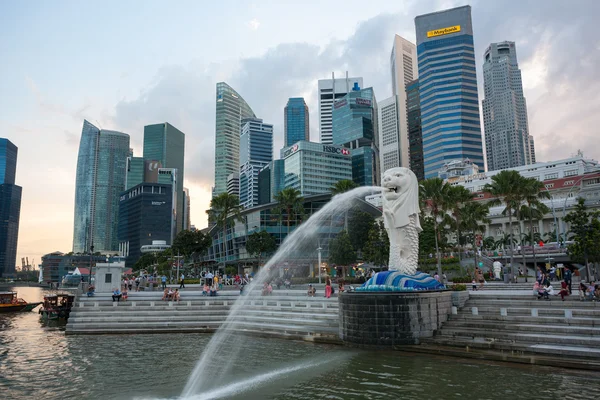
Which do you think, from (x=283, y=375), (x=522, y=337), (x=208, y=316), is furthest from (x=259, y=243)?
(x=522, y=337)

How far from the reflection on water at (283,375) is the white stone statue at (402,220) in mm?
5174

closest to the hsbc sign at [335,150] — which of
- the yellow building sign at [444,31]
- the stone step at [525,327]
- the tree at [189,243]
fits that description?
the yellow building sign at [444,31]

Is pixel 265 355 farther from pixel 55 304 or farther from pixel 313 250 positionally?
pixel 313 250

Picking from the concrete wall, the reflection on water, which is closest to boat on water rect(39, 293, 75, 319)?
the reflection on water

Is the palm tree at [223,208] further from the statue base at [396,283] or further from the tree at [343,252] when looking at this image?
the statue base at [396,283]

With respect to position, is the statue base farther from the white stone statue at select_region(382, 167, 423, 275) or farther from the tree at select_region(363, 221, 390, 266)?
the tree at select_region(363, 221, 390, 266)

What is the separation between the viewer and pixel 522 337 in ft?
58.3

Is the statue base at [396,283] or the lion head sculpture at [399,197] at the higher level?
the lion head sculpture at [399,197]

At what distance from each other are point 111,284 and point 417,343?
27497 mm

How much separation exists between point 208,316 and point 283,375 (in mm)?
15105

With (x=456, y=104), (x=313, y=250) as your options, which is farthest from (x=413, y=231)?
(x=456, y=104)

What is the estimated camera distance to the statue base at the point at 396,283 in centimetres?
2122

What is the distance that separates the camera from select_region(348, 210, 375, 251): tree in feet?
183

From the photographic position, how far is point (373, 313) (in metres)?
20.4
